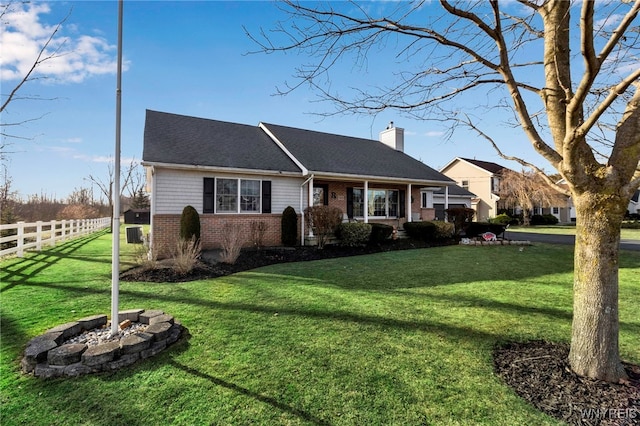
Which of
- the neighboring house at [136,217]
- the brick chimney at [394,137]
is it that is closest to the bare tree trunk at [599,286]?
the brick chimney at [394,137]

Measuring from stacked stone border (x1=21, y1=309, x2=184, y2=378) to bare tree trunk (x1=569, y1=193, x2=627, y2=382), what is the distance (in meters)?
4.51

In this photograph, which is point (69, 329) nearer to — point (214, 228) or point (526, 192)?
point (214, 228)

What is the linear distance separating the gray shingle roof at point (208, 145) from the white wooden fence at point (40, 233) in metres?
4.80

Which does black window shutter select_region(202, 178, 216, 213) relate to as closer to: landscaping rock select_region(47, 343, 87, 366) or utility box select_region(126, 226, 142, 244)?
utility box select_region(126, 226, 142, 244)

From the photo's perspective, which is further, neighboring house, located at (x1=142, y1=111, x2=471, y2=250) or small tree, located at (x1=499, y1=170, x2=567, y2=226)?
small tree, located at (x1=499, y1=170, x2=567, y2=226)

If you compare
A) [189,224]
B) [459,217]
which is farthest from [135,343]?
[459,217]

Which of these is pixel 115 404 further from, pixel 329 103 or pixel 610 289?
pixel 610 289

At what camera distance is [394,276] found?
771cm

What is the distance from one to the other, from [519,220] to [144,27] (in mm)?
36093

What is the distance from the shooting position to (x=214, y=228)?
11.5m

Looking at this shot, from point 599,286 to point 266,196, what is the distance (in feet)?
35.9

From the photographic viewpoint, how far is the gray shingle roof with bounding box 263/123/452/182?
14.5m

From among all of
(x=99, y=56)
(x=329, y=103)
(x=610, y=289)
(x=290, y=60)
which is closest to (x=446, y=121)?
(x=329, y=103)

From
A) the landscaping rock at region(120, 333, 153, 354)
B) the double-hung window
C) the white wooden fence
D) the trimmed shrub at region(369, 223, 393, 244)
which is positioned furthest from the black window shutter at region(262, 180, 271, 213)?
the landscaping rock at region(120, 333, 153, 354)
